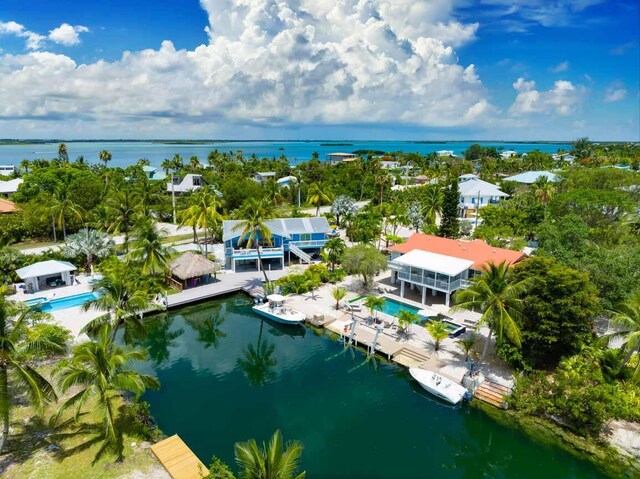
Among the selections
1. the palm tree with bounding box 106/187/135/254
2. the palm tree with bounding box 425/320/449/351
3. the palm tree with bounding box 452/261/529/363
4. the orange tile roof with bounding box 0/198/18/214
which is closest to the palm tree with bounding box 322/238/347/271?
the palm tree with bounding box 425/320/449/351

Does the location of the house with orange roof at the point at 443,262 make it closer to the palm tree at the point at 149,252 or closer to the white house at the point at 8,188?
the palm tree at the point at 149,252

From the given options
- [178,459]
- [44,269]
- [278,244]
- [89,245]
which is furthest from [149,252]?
[178,459]

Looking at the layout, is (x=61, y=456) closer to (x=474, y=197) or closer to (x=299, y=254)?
(x=299, y=254)

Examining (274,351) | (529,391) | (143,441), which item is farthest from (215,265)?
(529,391)

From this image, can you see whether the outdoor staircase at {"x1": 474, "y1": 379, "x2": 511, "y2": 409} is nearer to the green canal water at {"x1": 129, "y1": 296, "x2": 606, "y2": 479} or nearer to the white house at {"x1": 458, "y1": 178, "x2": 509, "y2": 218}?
the green canal water at {"x1": 129, "y1": 296, "x2": 606, "y2": 479}

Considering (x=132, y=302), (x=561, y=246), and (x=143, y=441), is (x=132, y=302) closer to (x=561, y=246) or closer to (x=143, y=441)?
(x=143, y=441)
